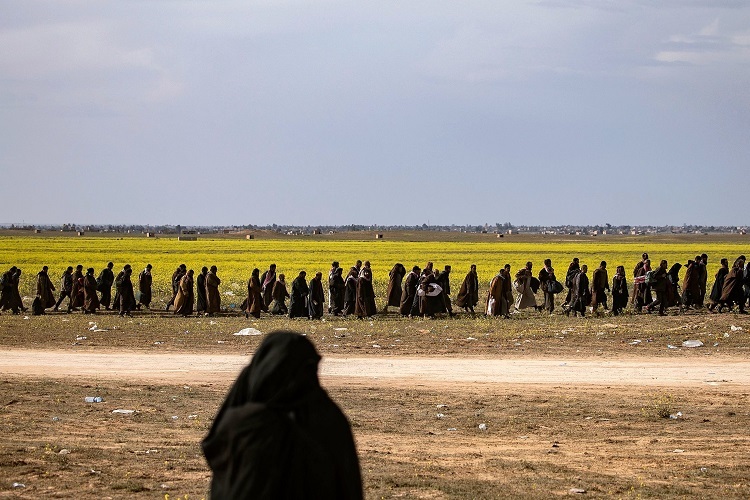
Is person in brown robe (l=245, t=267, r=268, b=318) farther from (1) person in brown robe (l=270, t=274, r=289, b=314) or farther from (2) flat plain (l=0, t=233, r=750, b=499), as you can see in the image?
(2) flat plain (l=0, t=233, r=750, b=499)

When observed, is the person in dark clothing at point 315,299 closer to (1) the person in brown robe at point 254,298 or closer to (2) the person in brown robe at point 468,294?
(1) the person in brown robe at point 254,298

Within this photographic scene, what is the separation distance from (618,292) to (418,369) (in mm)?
12880

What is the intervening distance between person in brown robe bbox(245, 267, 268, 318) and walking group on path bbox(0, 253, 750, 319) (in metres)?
0.03

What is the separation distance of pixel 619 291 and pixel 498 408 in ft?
53.8

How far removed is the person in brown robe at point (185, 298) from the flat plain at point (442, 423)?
671cm

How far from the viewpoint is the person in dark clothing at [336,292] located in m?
29.5

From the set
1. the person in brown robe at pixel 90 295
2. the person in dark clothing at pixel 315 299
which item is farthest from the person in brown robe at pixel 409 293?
the person in brown robe at pixel 90 295

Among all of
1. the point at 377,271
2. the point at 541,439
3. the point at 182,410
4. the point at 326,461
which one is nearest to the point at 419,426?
the point at 541,439

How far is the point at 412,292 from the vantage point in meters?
29.6

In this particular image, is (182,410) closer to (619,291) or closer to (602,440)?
(602,440)

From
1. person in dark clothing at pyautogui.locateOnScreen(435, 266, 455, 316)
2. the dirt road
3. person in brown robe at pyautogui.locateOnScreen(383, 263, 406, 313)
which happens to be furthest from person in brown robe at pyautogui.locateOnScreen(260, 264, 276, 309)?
the dirt road

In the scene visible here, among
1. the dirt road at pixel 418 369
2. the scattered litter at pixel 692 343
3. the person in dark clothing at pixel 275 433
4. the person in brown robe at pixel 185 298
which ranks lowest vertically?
the dirt road at pixel 418 369

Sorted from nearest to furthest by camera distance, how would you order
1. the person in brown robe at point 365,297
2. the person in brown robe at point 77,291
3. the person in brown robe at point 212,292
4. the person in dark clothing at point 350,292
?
the person in brown robe at point 365,297
the person in dark clothing at point 350,292
the person in brown robe at point 212,292
the person in brown robe at point 77,291

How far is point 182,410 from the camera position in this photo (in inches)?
533
